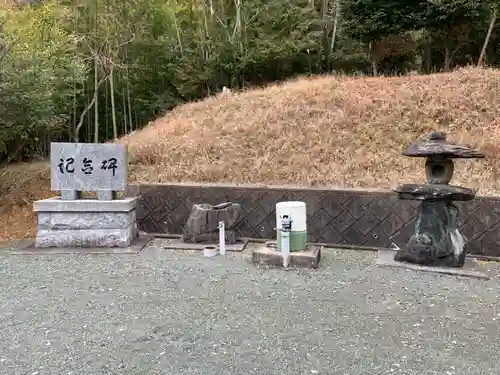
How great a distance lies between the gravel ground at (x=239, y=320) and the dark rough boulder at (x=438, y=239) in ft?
1.01

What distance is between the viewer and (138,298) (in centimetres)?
324

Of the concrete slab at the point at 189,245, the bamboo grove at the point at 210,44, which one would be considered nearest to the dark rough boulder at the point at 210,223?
the concrete slab at the point at 189,245

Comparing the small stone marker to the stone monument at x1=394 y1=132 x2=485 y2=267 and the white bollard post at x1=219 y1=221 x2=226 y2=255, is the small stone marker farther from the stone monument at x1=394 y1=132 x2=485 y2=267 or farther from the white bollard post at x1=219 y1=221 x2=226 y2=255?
the stone monument at x1=394 y1=132 x2=485 y2=267

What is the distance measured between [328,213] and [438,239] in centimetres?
137

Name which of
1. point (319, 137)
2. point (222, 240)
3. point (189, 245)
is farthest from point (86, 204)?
point (319, 137)

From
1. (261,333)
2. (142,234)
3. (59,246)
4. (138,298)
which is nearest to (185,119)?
(142,234)

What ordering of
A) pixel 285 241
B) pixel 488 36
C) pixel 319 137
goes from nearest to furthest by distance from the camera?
pixel 285 241 → pixel 319 137 → pixel 488 36

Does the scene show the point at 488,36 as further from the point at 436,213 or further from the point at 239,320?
the point at 239,320

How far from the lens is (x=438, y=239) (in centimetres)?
415

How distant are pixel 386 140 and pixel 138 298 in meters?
5.09

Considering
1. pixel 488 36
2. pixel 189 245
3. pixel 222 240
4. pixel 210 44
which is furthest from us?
pixel 210 44

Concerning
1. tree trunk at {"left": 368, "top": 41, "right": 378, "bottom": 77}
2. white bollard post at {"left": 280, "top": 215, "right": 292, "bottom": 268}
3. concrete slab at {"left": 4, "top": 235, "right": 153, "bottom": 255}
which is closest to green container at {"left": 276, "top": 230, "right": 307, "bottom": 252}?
white bollard post at {"left": 280, "top": 215, "right": 292, "bottom": 268}

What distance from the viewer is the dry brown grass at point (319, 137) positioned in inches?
239

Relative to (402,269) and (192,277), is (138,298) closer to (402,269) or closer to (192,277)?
(192,277)
